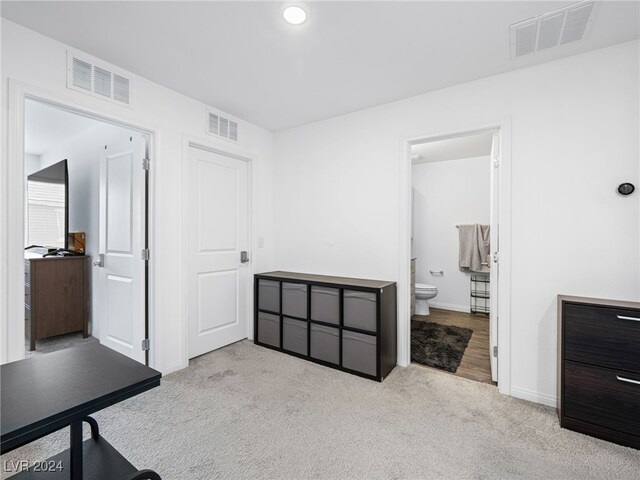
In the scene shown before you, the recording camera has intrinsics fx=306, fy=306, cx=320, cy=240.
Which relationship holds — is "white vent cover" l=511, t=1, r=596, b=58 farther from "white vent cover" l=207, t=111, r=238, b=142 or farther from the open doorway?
the open doorway

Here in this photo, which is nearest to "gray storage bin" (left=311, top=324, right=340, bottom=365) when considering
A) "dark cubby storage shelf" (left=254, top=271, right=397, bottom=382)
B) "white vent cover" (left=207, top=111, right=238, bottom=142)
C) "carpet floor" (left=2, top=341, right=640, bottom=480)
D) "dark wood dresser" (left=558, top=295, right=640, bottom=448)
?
"dark cubby storage shelf" (left=254, top=271, right=397, bottom=382)

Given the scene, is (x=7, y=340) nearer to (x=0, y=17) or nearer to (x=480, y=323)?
(x=0, y=17)

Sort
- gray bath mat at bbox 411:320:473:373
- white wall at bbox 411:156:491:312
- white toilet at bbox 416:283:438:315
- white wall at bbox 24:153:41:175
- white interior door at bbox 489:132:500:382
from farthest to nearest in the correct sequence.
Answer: white wall at bbox 24:153:41:175, white wall at bbox 411:156:491:312, white toilet at bbox 416:283:438:315, gray bath mat at bbox 411:320:473:373, white interior door at bbox 489:132:500:382

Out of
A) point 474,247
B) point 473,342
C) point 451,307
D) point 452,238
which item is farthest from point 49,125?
point 451,307

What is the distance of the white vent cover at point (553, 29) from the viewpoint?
69.4 inches

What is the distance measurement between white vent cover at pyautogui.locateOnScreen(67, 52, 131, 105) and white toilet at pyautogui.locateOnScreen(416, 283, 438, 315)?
408 cm

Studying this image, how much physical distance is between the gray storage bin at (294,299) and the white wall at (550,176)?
0.77 meters

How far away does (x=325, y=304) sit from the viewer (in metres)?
2.91

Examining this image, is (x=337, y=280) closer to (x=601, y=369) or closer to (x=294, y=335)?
(x=294, y=335)

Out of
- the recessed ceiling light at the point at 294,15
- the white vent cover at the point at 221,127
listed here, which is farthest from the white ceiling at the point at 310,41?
the white vent cover at the point at 221,127

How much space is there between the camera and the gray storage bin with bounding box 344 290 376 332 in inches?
104

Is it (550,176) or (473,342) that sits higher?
(550,176)

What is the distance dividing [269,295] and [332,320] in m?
0.84

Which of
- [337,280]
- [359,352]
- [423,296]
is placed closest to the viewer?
[359,352]
